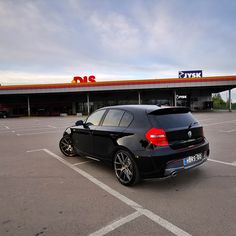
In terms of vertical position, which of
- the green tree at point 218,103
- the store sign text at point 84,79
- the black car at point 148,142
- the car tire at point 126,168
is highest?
the store sign text at point 84,79

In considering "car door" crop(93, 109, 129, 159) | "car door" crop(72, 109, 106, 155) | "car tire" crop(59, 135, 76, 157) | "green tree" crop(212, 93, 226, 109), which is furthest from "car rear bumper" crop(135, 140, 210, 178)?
"green tree" crop(212, 93, 226, 109)

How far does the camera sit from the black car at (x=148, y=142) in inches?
138

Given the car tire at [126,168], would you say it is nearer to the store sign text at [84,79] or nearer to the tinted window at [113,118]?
the tinted window at [113,118]

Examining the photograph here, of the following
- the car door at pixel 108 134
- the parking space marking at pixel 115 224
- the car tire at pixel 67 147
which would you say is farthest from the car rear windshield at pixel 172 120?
the car tire at pixel 67 147

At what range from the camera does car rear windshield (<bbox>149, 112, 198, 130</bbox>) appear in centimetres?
366

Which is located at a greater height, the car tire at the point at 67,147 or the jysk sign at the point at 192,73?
the jysk sign at the point at 192,73

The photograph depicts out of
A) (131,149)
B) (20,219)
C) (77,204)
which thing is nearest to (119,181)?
(131,149)

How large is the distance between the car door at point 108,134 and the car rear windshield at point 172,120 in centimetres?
72

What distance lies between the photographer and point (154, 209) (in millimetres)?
2996

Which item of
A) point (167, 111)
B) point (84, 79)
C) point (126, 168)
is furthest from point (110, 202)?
point (84, 79)

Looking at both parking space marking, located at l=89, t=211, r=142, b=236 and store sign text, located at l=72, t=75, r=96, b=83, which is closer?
parking space marking, located at l=89, t=211, r=142, b=236

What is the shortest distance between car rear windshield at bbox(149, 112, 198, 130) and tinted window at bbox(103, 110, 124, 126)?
0.84m

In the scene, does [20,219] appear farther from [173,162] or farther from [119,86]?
[119,86]

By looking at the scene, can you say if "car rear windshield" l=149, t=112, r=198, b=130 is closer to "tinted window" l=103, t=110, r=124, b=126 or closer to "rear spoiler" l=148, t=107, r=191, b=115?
"rear spoiler" l=148, t=107, r=191, b=115
